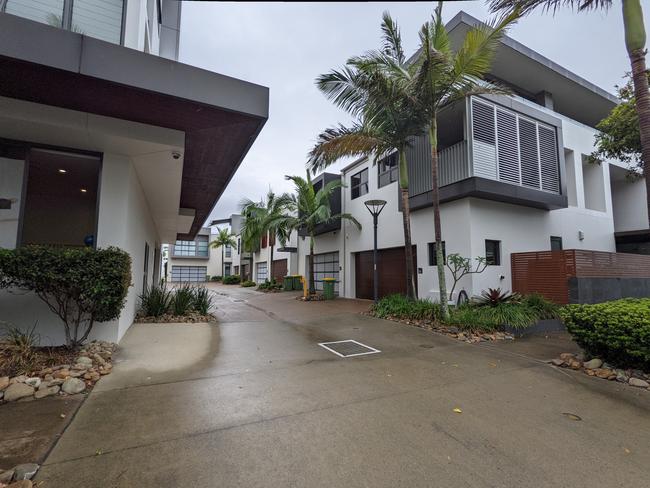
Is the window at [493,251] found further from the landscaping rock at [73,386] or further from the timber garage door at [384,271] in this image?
the landscaping rock at [73,386]

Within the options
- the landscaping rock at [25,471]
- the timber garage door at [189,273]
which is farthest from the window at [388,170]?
the timber garage door at [189,273]

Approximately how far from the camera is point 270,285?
70.4ft

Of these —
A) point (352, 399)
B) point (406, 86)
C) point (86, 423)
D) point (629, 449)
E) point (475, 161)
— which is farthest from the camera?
point (475, 161)

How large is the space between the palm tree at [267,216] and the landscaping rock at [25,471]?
48.3ft

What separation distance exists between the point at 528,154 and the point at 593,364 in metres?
7.99

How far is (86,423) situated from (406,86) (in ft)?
26.6

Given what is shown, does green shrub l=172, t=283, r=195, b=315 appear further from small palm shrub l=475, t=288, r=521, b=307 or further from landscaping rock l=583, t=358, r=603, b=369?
landscaping rock l=583, t=358, r=603, b=369

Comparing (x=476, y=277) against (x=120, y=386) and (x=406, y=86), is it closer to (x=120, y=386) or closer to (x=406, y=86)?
(x=406, y=86)

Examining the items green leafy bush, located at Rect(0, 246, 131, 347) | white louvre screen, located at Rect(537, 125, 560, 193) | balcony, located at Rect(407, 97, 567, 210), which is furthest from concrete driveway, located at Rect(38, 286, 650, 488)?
white louvre screen, located at Rect(537, 125, 560, 193)

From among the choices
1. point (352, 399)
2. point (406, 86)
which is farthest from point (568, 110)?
point (352, 399)

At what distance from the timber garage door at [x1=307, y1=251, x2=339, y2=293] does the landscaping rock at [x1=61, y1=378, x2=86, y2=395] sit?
527 inches

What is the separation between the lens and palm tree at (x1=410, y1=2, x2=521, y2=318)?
21.3ft

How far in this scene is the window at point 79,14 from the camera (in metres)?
4.43

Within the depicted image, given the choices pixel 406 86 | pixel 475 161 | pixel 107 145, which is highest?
pixel 406 86
